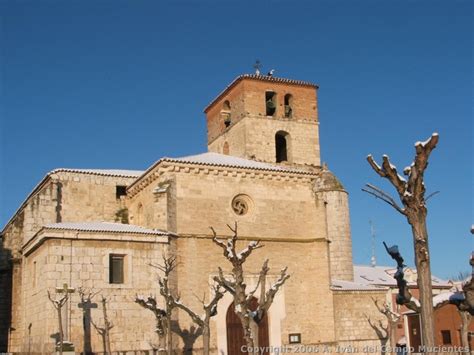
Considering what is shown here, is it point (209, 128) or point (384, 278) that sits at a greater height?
point (209, 128)

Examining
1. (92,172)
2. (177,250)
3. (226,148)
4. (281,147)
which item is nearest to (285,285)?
(177,250)

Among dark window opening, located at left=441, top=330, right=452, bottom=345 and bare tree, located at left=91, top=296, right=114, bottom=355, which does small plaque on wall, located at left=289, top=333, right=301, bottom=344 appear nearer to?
bare tree, located at left=91, top=296, right=114, bottom=355

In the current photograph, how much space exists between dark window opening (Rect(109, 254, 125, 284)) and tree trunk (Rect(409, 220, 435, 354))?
12.7 m

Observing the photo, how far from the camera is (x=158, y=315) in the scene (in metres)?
20.7

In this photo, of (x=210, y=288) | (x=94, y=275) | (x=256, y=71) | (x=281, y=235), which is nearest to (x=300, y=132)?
(x=256, y=71)

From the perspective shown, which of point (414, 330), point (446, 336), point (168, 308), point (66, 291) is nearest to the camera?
point (66, 291)

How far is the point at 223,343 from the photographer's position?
22.7 metres

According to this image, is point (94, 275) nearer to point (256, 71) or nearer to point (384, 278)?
point (256, 71)

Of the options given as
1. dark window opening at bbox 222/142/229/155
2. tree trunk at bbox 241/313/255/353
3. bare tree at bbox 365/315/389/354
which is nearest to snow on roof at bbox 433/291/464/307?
tree trunk at bbox 241/313/255/353

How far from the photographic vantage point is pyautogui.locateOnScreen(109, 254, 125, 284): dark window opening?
21.4m

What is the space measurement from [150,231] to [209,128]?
18.6 m

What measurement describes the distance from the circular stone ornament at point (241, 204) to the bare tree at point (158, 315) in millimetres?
5328

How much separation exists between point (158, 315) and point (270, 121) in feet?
57.6

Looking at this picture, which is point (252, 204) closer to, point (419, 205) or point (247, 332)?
point (247, 332)
